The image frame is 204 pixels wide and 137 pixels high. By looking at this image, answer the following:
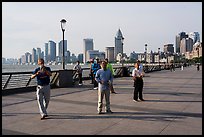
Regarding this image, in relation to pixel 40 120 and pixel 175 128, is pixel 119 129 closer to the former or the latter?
pixel 175 128

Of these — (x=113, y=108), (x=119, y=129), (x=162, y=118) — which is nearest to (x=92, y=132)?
(x=119, y=129)

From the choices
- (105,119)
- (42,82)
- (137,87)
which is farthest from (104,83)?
(137,87)

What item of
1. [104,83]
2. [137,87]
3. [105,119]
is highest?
[104,83]

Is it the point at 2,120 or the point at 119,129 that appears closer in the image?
the point at 119,129

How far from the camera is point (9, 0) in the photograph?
9742 mm

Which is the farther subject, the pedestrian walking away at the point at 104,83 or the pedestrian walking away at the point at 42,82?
the pedestrian walking away at the point at 104,83

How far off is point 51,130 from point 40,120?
112 cm

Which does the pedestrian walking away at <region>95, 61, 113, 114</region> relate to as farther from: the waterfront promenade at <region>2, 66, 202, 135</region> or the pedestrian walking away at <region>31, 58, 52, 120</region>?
the pedestrian walking away at <region>31, 58, 52, 120</region>

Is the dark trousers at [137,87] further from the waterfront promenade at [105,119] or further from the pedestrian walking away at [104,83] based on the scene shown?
the pedestrian walking away at [104,83]

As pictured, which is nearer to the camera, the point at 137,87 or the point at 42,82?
the point at 42,82

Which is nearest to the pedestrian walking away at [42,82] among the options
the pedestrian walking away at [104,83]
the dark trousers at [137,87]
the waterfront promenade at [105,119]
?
the waterfront promenade at [105,119]

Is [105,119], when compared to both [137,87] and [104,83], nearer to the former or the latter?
[104,83]

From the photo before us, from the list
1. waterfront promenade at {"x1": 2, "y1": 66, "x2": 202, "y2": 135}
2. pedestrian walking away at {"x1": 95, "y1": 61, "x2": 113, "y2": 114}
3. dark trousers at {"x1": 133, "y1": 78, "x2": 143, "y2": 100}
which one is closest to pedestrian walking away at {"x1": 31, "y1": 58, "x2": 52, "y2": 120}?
waterfront promenade at {"x1": 2, "y1": 66, "x2": 202, "y2": 135}

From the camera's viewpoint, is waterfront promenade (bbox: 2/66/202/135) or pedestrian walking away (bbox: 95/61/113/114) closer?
waterfront promenade (bbox: 2/66/202/135)
